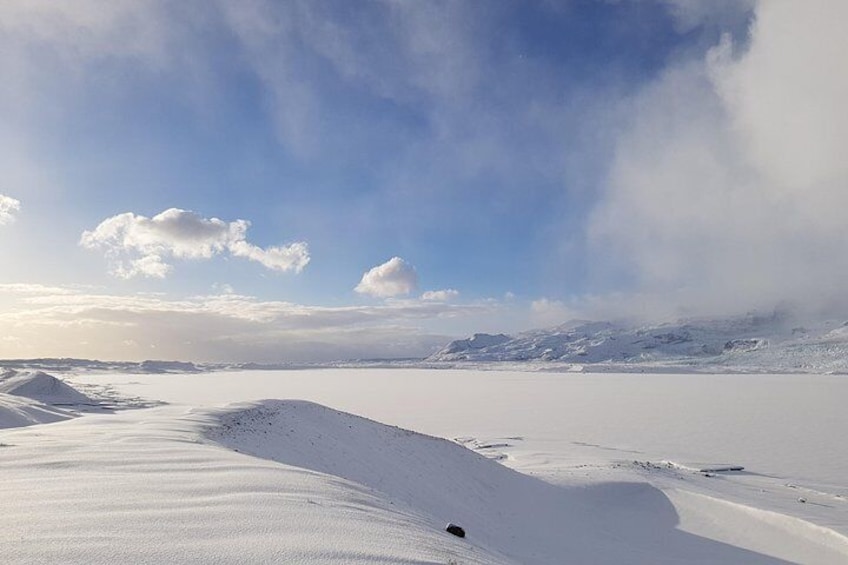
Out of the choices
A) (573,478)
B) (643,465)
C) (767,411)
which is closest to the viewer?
(573,478)

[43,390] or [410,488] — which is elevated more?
[43,390]

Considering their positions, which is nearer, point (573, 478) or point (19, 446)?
point (19, 446)

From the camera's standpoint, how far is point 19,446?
7.76 m

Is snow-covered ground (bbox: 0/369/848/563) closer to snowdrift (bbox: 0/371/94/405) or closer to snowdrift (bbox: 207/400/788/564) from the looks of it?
snowdrift (bbox: 207/400/788/564)

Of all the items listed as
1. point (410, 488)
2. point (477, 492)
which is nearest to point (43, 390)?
point (410, 488)

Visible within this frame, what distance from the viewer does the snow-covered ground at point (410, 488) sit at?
4355mm

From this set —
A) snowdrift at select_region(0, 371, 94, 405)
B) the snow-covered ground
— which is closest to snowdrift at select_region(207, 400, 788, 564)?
the snow-covered ground

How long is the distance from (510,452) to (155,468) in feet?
57.8

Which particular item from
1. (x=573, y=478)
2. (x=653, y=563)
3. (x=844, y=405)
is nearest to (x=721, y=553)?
(x=653, y=563)

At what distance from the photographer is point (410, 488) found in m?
12.5

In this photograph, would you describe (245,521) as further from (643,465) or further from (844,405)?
(844,405)

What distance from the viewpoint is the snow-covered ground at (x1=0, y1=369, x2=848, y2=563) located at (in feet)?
14.3

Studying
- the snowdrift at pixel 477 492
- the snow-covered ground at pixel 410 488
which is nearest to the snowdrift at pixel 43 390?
the snow-covered ground at pixel 410 488

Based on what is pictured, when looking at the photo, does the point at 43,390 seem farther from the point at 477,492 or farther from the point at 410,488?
the point at 477,492
